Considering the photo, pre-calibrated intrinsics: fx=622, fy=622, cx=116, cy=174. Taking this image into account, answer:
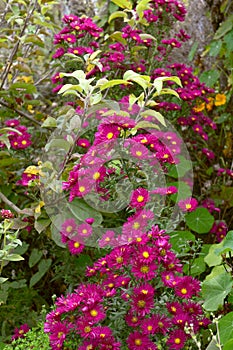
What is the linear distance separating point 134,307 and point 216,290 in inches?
11.0

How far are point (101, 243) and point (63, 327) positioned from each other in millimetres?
258

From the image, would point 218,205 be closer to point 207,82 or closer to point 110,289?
point 207,82

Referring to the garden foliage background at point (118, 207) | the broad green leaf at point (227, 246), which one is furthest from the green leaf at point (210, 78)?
the broad green leaf at point (227, 246)

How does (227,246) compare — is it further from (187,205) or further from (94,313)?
(94,313)

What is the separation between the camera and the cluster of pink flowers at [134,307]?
4.87ft

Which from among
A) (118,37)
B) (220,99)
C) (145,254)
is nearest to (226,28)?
(220,99)

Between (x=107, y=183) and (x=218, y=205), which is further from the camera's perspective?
(x=218, y=205)

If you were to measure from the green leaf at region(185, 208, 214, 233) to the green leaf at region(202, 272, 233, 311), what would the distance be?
2.63 feet

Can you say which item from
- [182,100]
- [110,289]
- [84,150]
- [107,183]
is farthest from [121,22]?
[110,289]

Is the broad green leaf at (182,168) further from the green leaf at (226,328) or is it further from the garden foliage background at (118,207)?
the green leaf at (226,328)

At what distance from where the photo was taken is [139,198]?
1.57 metres

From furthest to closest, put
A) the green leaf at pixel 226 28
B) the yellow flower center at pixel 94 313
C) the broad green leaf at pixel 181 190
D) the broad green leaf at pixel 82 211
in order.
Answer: the green leaf at pixel 226 28 < the broad green leaf at pixel 181 190 < the broad green leaf at pixel 82 211 < the yellow flower center at pixel 94 313

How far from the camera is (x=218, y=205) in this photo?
2.85m

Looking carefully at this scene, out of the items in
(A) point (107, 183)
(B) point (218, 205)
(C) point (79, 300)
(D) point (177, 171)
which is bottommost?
(B) point (218, 205)
